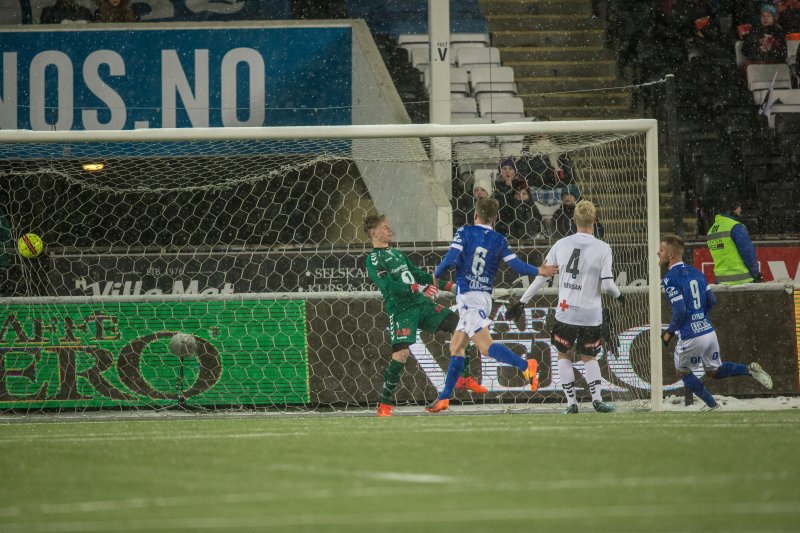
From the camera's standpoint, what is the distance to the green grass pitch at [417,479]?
322 centimetres

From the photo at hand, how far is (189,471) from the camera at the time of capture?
4.49 meters

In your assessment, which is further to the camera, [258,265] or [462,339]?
[258,265]

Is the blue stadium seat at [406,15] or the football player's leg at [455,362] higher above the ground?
the blue stadium seat at [406,15]

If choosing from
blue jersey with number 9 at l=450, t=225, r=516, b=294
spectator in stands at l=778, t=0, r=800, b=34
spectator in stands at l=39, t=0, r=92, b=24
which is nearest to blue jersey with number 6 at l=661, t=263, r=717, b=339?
blue jersey with number 9 at l=450, t=225, r=516, b=294

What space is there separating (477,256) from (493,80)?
25.5 ft

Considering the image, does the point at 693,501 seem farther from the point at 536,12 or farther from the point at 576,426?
the point at 536,12

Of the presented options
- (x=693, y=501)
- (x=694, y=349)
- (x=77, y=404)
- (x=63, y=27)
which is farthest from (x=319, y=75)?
(x=693, y=501)

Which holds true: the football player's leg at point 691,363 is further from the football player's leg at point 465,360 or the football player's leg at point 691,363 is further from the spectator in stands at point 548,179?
the spectator in stands at point 548,179

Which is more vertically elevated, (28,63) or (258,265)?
(28,63)

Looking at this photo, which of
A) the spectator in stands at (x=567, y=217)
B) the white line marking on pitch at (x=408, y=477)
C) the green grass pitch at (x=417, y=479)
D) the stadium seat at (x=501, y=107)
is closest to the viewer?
the green grass pitch at (x=417, y=479)

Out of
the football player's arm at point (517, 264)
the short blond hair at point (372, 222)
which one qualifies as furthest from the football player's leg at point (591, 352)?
the short blond hair at point (372, 222)

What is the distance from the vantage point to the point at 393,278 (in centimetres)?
930

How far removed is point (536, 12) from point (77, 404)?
430 inches

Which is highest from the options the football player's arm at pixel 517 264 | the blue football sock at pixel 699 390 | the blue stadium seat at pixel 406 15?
the blue stadium seat at pixel 406 15
